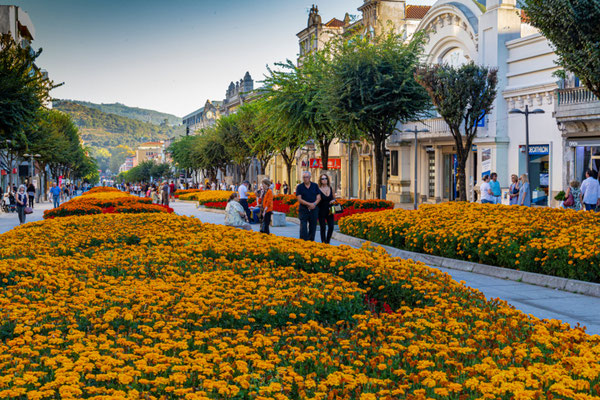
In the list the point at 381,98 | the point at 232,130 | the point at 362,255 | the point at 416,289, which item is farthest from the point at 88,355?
the point at 232,130

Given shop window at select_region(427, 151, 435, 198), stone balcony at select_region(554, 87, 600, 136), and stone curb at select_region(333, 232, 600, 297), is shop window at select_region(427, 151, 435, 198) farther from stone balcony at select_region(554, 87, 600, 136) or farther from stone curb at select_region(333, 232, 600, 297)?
stone curb at select_region(333, 232, 600, 297)

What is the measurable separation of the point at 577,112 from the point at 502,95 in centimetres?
729

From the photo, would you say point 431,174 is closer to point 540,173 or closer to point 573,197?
point 540,173

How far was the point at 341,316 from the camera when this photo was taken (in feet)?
22.7

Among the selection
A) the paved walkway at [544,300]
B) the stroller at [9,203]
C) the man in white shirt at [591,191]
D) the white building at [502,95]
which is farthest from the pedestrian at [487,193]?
the stroller at [9,203]

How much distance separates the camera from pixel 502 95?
3847cm

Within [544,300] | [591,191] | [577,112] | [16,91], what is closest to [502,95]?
[577,112]

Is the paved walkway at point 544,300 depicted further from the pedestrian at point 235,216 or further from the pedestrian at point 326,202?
the pedestrian at point 235,216

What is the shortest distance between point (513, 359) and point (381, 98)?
84.1 feet

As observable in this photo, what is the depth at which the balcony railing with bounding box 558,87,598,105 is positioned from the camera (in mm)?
31103

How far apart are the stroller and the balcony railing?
29.6 meters

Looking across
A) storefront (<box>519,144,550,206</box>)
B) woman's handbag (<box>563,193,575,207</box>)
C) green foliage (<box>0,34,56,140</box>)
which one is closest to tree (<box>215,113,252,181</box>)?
storefront (<box>519,144,550,206</box>)

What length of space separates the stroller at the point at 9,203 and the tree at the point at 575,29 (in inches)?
1328

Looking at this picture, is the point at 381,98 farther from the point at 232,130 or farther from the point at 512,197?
the point at 232,130
